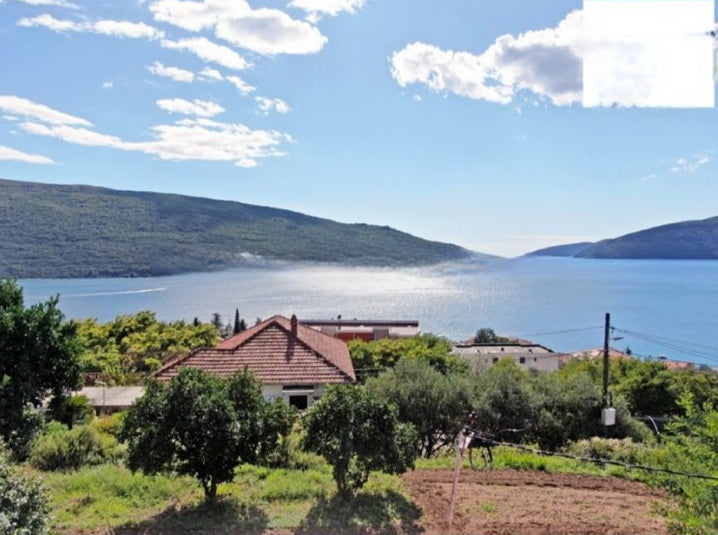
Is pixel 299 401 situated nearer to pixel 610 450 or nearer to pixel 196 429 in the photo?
pixel 610 450

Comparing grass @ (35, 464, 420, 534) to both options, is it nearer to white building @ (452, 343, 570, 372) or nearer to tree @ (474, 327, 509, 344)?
white building @ (452, 343, 570, 372)

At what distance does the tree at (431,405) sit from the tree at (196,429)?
7.27 m

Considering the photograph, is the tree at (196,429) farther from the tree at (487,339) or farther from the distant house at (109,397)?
the tree at (487,339)

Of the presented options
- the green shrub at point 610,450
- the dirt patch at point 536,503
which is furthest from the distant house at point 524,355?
the dirt patch at point 536,503

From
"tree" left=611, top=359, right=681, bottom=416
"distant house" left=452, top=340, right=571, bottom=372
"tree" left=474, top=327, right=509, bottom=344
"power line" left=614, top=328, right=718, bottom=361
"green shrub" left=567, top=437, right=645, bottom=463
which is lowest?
"power line" left=614, top=328, right=718, bottom=361

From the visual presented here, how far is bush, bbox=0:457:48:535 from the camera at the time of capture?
573cm

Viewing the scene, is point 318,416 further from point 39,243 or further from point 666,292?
point 39,243

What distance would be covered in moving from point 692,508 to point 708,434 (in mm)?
1110

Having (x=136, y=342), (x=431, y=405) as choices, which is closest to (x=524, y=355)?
(x=136, y=342)

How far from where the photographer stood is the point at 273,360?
2070 centimetres

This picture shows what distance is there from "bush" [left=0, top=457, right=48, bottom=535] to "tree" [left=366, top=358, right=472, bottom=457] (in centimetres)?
1081

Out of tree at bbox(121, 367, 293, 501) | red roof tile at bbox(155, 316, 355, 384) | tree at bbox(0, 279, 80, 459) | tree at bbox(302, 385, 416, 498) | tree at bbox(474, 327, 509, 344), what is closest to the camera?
tree at bbox(121, 367, 293, 501)

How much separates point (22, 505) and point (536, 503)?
8234 mm

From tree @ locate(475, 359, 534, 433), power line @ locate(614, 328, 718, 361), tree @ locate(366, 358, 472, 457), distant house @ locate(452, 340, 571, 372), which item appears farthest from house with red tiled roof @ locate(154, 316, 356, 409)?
power line @ locate(614, 328, 718, 361)
